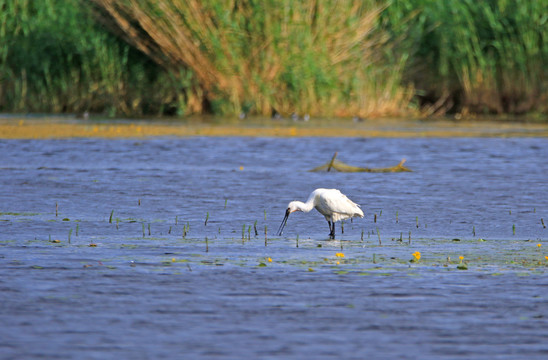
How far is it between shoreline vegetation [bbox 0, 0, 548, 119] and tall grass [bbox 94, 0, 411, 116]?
0.09 ft

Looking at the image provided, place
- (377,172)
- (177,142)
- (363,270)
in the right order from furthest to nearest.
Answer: (177,142) → (377,172) → (363,270)

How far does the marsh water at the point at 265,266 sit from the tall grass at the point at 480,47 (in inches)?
471

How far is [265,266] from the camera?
774 centimetres

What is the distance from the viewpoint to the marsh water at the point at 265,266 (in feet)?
18.6

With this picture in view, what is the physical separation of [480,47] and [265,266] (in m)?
20.5

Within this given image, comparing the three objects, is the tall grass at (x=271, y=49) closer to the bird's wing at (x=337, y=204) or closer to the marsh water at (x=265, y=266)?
the marsh water at (x=265, y=266)

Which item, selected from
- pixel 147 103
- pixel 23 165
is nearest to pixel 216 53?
pixel 147 103

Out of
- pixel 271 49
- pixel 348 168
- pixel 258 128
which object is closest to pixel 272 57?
pixel 271 49

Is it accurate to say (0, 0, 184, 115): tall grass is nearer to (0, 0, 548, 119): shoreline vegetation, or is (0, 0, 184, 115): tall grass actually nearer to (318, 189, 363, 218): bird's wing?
(0, 0, 548, 119): shoreline vegetation

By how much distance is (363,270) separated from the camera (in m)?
7.58

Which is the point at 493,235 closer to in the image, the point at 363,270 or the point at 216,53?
the point at 363,270

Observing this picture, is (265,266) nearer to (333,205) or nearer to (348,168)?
(333,205)

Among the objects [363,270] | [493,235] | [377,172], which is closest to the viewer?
[363,270]

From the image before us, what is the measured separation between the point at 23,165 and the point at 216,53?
1119 cm
